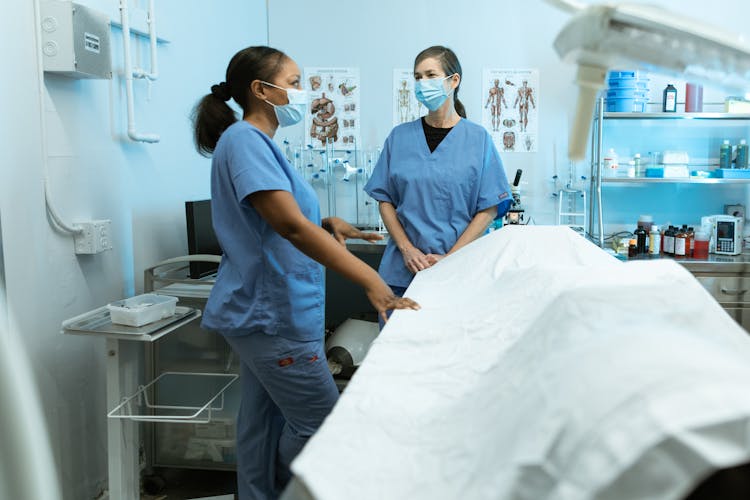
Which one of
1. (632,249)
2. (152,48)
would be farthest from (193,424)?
(632,249)

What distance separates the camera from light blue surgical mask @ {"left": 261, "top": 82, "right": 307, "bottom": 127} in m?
1.70

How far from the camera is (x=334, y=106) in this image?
11.5 feet

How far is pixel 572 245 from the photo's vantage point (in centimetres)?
175

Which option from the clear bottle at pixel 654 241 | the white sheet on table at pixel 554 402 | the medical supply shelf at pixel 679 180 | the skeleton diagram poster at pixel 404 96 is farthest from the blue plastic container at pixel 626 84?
the white sheet on table at pixel 554 402

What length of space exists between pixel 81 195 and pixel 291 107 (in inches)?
29.8

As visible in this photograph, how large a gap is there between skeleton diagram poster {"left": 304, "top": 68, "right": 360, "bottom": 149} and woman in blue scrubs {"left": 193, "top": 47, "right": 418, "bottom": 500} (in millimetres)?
1727

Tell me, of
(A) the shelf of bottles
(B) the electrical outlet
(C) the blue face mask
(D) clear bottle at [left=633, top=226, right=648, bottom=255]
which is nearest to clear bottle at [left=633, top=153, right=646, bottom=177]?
(D) clear bottle at [left=633, top=226, right=648, bottom=255]

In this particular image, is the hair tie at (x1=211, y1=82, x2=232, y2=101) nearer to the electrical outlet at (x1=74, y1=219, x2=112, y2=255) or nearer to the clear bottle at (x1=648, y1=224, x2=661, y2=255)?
the electrical outlet at (x1=74, y1=219, x2=112, y2=255)

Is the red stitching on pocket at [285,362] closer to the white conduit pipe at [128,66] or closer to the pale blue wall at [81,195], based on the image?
the pale blue wall at [81,195]

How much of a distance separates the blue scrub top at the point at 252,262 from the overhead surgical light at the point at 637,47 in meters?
0.87

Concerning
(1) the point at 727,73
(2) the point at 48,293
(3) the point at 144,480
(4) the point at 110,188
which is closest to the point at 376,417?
(1) the point at 727,73

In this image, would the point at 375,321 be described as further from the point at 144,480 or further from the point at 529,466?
the point at 529,466

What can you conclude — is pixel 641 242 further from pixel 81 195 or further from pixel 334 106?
pixel 81 195

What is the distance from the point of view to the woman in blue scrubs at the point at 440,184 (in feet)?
7.00
